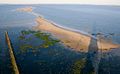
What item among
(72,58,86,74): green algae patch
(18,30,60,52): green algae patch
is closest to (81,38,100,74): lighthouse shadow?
(72,58,86,74): green algae patch

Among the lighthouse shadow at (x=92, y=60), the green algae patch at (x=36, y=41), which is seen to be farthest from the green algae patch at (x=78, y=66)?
the green algae patch at (x=36, y=41)

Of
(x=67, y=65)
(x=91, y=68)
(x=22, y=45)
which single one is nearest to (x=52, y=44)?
(x=22, y=45)

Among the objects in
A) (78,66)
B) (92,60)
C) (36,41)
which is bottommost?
(36,41)

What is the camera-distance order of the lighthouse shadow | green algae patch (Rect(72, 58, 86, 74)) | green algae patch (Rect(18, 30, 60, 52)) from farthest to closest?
green algae patch (Rect(18, 30, 60, 52)) → the lighthouse shadow → green algae patch (Rect(72, 58, 86, 74))

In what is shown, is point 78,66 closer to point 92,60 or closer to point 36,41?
point 92,60

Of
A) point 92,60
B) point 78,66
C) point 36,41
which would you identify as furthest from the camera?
point 36,41

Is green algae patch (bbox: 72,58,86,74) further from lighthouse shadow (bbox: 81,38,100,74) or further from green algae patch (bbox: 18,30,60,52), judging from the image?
green algae patch (bbox: 18,30,60,52)

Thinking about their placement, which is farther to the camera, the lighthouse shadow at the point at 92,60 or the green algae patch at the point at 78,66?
the lighthouse shadow at the point at 92,60

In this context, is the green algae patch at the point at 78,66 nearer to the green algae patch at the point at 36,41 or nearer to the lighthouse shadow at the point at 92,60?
the lighthouse shadow at the point at 92,60

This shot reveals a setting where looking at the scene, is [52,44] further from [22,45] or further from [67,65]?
[67,65]

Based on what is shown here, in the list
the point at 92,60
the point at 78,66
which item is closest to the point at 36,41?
the point at 92,60

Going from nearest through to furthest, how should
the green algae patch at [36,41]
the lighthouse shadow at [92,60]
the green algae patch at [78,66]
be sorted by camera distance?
1. the green algae patch at [78,66]
2. the lighthouse shadow at [92,60]
3. the green algae patch at [36,41]
